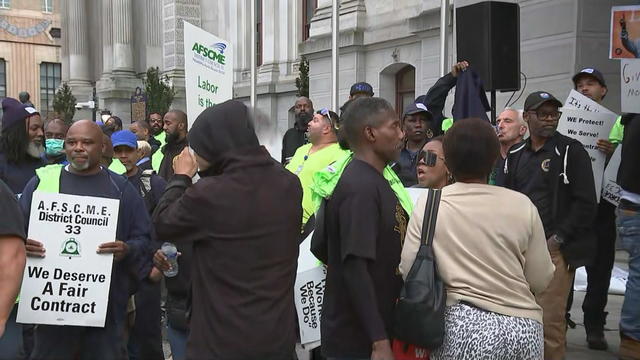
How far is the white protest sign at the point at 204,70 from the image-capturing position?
673cm

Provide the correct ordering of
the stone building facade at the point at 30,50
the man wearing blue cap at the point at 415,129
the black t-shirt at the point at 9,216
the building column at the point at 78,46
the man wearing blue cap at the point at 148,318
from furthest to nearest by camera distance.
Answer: the stone building facade at the point at 30,50 < the building column at the point at 78,46 < the man wearing blue cap at the point at 415,129 < the man wearing blue cap at the point at 148,318 < the black t-shirt at the point at 9,216

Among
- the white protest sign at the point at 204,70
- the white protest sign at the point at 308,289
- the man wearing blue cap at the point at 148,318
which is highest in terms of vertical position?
the white protest sign at the point at 204,70

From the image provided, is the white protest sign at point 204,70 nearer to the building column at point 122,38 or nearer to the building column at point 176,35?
the building column at point 176,35

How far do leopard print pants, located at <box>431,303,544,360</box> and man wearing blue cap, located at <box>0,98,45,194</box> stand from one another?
3.40 meters

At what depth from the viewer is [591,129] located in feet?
21.0

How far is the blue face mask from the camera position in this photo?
648 cm

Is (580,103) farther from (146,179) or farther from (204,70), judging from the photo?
(146,179)

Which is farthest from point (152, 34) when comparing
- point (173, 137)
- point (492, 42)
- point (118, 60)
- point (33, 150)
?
point (33, 150)

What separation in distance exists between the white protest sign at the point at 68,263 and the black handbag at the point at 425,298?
1993 millimetres

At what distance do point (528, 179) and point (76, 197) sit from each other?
126 inches

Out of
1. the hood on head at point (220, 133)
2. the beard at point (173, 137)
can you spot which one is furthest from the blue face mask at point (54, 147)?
the hood on head at point (220, 133)

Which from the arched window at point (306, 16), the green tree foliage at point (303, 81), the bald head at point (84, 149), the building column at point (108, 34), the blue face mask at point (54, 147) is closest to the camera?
the bald head at point (84, 149)

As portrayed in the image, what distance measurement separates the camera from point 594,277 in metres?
6.53

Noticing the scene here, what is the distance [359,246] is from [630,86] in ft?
12.8
